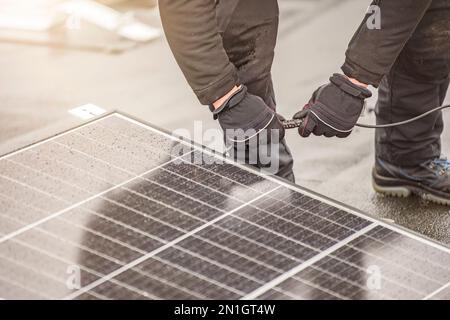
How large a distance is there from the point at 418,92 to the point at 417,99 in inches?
1.4

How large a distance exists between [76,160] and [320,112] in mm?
930

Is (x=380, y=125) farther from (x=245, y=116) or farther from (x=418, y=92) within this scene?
(x=245, y=116)

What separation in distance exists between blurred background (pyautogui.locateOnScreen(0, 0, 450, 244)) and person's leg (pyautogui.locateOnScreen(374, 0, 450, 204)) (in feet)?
0.65

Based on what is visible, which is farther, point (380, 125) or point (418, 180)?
point (418, 180)

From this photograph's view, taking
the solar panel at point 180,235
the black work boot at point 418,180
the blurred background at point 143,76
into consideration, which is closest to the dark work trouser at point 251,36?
the solar panel at point 180,235

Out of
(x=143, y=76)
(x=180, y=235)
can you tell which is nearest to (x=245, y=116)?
(x=180, y=235)

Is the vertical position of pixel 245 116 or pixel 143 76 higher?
pixel 245 116

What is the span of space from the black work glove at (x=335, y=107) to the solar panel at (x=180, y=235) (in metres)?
0.46

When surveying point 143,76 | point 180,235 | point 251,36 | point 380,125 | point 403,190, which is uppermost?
point 251,36

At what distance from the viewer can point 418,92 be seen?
412cm

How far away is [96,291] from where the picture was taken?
2.62 meters

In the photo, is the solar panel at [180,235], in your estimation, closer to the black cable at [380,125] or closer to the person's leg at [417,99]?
the black cable at [380,125]

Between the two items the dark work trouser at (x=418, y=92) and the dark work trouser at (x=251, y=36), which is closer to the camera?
the dark work trouser at (x=251, y=36)

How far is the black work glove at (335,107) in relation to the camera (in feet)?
11.6
